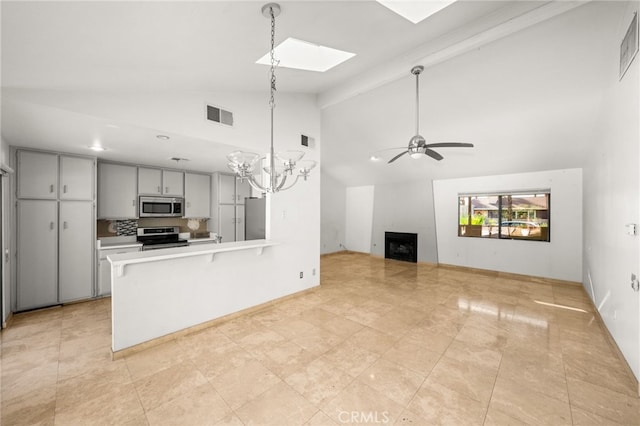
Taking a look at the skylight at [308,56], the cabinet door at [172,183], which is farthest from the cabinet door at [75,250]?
the skylight at [308,56]

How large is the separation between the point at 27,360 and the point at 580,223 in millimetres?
8873

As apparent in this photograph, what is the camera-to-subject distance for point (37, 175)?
3.83 m

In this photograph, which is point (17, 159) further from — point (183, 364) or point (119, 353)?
point (183, 364)

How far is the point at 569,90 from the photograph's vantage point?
11.4ft

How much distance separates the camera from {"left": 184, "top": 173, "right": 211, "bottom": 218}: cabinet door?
5648 millimetres

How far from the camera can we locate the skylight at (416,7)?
7.47ft

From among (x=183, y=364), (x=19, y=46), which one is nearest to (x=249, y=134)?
(x=19, y=46)

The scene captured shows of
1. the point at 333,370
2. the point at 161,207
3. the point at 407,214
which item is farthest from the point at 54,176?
the point at 407,214

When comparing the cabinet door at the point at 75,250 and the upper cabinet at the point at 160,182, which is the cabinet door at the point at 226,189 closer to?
the upper cabinet at the point at 160,182

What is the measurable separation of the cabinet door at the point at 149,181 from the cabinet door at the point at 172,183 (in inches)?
3.5

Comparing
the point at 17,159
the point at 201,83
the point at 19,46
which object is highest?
the point at 201,83

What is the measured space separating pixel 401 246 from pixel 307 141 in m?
4.86

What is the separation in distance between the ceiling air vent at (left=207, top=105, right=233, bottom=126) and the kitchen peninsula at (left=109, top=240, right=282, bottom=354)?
5.59ft

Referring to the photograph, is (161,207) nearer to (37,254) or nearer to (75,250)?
(75,250)
